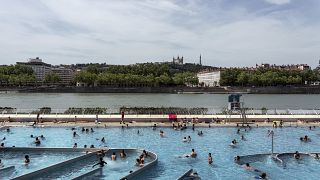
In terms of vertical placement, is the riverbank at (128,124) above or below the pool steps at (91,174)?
above

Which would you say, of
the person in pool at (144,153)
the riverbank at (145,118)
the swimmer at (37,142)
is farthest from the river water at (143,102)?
the person in pool at (144,153)

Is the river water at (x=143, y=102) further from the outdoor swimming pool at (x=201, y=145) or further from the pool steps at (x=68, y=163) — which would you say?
the pool steps at (x=68, y=163)

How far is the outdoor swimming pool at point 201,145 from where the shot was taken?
31.4 m

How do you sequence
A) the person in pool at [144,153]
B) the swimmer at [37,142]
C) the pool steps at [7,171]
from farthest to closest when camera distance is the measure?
the swimmer at [37,142], the person in pool at [144,153], the pool steps at [7,171]

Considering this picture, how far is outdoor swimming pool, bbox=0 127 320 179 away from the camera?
103ft

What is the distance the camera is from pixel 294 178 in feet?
98.6

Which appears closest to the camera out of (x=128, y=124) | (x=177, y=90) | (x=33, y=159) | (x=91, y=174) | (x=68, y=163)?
(x=91, y=174)

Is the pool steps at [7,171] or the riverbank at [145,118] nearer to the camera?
the pool steps at [7,171]

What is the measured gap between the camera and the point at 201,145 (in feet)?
134

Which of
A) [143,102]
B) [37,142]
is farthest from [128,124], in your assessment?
[143,102]

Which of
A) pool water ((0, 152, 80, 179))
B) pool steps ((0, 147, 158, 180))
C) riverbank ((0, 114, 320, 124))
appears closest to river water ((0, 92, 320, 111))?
riverbank ((0, 114, 320, 124))

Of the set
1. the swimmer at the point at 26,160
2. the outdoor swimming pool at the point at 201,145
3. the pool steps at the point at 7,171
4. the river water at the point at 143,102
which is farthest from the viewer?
the river water at the point at 143,102

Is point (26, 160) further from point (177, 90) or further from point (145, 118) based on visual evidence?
Answer: point (177, 90)

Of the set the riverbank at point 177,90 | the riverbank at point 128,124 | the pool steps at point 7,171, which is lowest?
the pool steps at point 7,171
